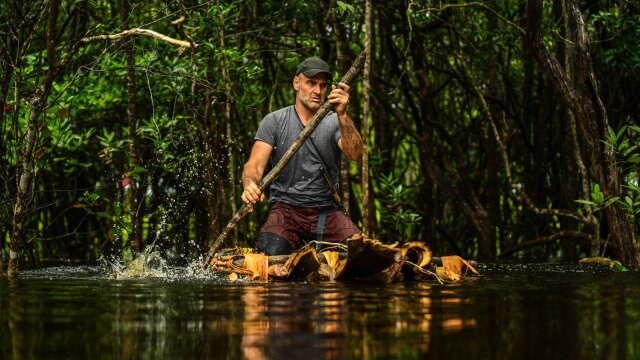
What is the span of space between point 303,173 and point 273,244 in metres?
0.58

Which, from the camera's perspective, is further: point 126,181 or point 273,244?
point 126,181

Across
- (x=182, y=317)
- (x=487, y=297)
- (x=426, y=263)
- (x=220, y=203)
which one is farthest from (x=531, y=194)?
(x=182, y=317)

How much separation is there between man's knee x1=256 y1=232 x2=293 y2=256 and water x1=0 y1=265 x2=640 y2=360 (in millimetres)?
1306

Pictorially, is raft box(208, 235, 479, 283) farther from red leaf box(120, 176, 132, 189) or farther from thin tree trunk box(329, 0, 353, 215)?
thin tree trunk box(329, 0, 353, 215)

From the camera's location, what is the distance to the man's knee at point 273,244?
25.6ft

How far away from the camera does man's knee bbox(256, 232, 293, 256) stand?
782cm

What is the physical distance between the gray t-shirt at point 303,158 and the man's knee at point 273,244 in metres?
0.30

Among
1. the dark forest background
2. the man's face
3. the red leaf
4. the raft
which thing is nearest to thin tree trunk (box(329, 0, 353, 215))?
the dark forest background

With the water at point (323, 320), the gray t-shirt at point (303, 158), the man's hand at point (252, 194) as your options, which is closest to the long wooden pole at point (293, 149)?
the man's hand at point (252, 194)

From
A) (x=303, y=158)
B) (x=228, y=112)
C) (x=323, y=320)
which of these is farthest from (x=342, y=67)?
(x=323, y=320)

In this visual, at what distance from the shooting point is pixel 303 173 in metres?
7.95

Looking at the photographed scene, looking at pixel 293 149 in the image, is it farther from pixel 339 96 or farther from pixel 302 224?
pixel 302 224

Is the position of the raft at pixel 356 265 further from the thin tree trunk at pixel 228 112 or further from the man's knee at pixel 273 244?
the thin tree trunk at pixel 228 112

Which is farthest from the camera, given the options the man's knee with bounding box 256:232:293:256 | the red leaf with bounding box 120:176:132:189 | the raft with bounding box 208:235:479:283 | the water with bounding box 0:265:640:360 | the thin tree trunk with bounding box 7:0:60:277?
the red leaf with bounding box 120:176:132:189
